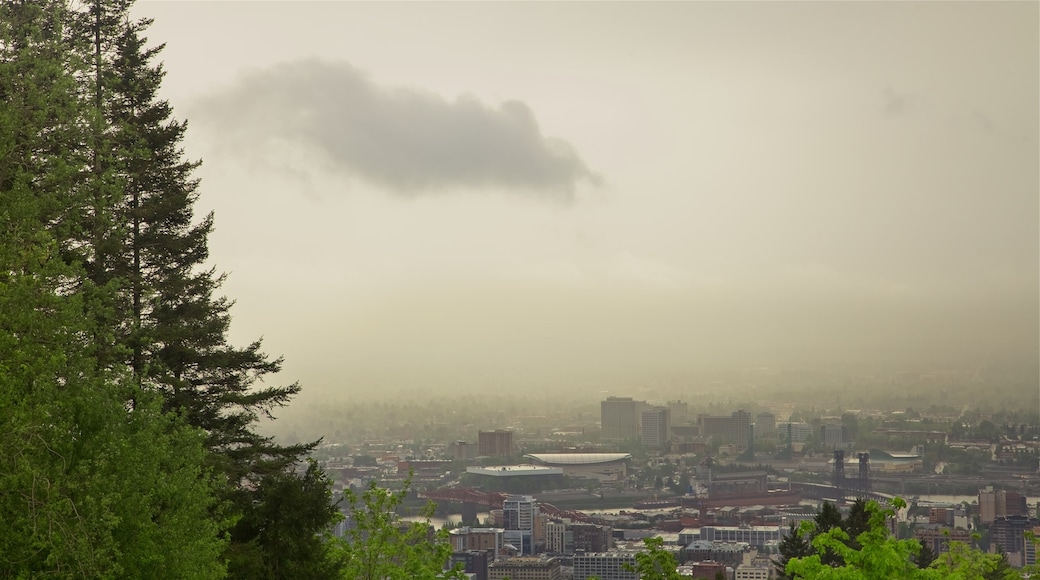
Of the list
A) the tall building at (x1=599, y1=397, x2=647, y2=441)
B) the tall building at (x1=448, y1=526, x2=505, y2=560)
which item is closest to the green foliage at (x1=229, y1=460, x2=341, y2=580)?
the tall building at (x1=448, y1=526, x2=505, y2=560)

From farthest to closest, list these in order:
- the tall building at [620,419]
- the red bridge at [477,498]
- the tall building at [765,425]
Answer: the tall building at [620,419], the tall building at [765,425], the red bridge at [477,498]

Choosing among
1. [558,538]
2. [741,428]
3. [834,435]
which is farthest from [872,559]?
[741,428]

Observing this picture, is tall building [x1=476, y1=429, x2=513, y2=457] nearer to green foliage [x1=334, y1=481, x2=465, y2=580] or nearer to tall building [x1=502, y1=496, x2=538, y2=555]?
tall building [x1=502, y1=496, x2=538, y2=555]

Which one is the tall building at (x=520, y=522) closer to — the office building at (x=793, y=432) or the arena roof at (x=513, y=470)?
the arena roof at (x=513, y=470)

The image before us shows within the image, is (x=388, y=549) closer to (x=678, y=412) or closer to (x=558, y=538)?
(x=558, y=538)

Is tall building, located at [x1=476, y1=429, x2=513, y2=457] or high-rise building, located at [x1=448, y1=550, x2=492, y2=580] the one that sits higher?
A: tall building, located at [x1=476, y1=429, x2=513, y2=457]

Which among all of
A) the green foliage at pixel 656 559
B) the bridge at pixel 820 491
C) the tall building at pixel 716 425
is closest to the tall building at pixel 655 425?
the tall building at pixel 716 425
